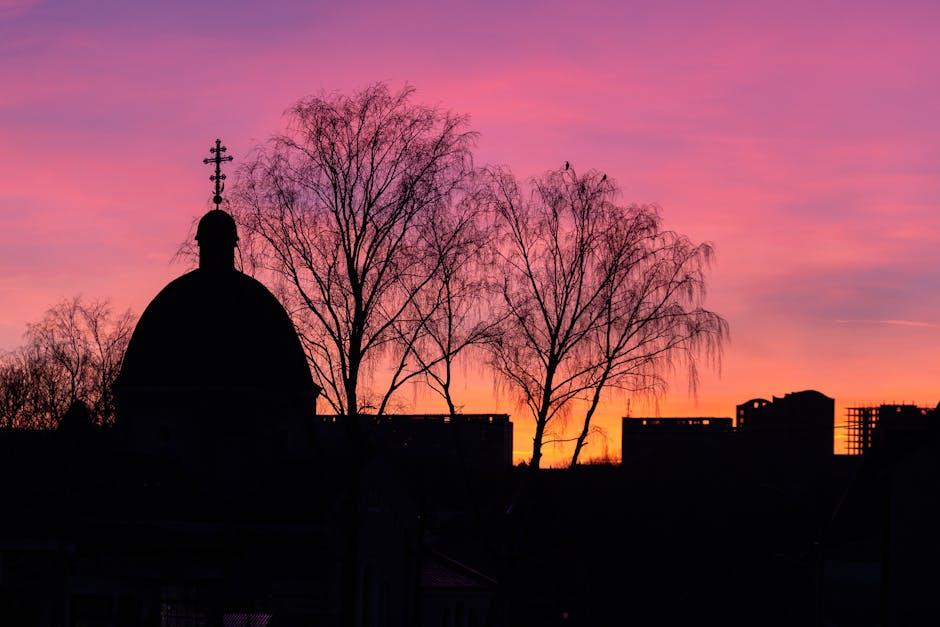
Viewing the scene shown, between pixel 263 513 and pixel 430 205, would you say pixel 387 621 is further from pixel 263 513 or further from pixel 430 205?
pixel 430 205

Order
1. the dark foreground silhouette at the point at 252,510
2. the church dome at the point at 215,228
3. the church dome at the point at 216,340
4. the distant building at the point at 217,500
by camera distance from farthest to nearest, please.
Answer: the church dome at the point at 215,228 < the church dome at the point at 216,340 < the distant building at the point at 217,500 < the dark foreground silhouette at the point at 252,510

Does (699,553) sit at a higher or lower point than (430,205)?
lower

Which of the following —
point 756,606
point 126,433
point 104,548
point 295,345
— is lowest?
point 756,606

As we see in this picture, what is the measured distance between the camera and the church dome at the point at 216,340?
4650 cm

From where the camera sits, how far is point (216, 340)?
46.9 metres

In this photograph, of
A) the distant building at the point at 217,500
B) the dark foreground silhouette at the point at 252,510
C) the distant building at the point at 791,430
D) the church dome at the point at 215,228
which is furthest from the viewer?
the distant building at the point at 791,430

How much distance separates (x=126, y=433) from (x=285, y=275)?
37.0 ft

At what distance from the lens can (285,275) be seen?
38.6 m

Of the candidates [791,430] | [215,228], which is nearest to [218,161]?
[215,228]

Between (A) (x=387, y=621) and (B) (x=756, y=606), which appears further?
(B) (x=756, y=606)

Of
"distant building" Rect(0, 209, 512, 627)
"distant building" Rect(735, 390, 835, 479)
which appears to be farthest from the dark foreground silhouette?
"distant building" Rect(735, 390, 835, 479)

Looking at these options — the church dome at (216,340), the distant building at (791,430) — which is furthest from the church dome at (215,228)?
the distant building at (791,430)

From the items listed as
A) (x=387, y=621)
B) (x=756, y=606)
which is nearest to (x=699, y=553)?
(x=756, y=606)

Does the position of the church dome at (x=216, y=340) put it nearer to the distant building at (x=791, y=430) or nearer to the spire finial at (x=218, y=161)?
the spire finial at (x=218, y=161)
